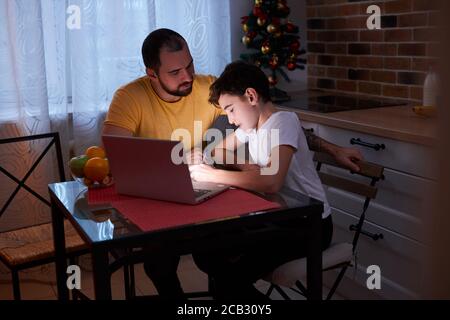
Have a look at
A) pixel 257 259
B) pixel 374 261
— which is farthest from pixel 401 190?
pixel 257 259

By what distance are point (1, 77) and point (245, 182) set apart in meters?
1.65

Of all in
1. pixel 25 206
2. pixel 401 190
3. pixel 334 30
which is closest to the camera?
pixel 401 190

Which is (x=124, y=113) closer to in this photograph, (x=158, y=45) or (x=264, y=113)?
(x=158, y=45)

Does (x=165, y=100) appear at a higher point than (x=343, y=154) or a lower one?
higher

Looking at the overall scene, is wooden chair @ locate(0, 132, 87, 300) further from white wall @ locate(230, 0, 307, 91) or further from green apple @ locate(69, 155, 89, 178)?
white wall @ locate(230, 0, 307, 91)

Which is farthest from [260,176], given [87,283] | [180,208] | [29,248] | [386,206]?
[87,283]

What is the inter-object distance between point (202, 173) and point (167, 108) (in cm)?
51

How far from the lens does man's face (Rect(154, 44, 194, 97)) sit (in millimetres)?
2025

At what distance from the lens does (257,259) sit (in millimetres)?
1739

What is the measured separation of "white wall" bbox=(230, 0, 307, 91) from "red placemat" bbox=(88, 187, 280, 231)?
1.86 meters

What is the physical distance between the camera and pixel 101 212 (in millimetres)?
1526

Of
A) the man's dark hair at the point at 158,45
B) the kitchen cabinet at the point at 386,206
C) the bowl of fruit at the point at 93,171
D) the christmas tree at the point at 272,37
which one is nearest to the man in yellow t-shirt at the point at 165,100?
the man's dark hair at the point at 158,45

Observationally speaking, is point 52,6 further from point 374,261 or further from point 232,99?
point 374,261

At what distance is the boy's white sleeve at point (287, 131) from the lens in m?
1.72
